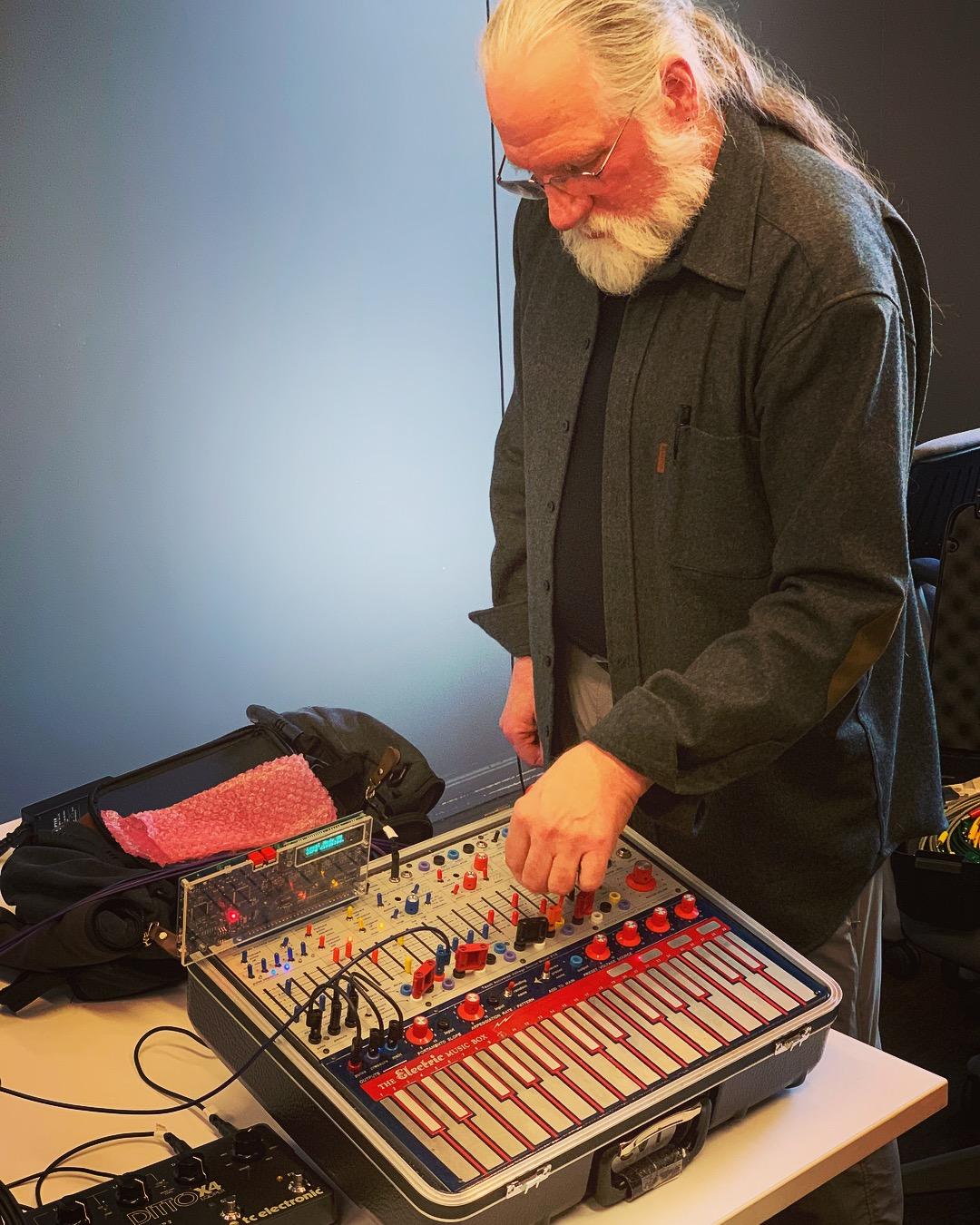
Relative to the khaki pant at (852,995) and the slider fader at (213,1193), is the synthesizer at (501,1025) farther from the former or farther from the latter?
the khaki pant at (852,995)

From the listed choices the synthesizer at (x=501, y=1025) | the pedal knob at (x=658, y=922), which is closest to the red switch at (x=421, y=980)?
the synthesizer at (x=501, y=1025)

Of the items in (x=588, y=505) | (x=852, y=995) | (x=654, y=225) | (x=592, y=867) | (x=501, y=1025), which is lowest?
(x=852, y=995)

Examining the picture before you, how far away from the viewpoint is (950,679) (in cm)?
228

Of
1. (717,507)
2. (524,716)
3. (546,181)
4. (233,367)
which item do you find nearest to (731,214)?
(546,181)

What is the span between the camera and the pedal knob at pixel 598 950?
1242 millimetres

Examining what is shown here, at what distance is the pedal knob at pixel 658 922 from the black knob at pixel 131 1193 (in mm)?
509

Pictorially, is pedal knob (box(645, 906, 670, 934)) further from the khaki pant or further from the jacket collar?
the jacket collar

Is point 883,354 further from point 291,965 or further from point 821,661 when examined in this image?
point 291,965

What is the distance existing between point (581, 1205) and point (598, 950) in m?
0.22

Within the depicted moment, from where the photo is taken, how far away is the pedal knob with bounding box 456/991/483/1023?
116 cm

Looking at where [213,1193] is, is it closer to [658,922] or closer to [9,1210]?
[9,1210]

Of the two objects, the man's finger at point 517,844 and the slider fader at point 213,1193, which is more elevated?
the man's finger at point 517,844

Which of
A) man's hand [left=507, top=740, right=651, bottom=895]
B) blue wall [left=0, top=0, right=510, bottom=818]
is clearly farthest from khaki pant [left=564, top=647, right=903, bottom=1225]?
blue wall [left=0, top=0, right=510, bottom=818]

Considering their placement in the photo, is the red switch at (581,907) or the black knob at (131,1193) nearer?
the black knob at (131,1193)
